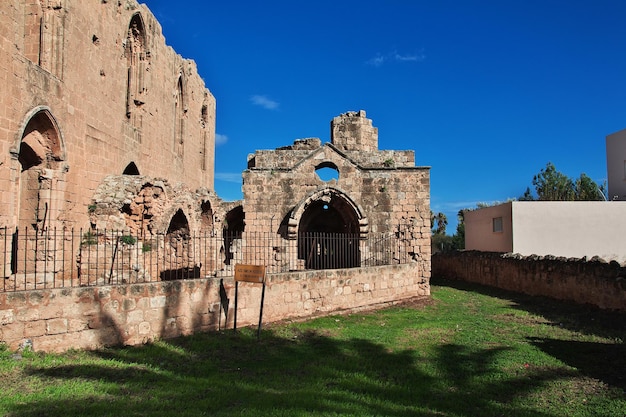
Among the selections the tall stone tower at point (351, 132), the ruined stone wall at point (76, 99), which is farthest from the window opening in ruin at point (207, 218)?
the tall stone tower at point (351, 132)

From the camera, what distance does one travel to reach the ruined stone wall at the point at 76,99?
10969mm

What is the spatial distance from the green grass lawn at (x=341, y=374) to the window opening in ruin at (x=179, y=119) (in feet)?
50.9

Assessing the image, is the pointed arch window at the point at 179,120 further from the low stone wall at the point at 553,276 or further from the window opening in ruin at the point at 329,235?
the low stone wall at the point at 553,276

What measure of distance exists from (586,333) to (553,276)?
15.3 feet

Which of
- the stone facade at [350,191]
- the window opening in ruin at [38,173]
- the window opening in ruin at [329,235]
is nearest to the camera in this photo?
the window opening in ruin at [38,173]

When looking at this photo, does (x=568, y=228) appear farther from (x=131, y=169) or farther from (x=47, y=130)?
(x=47, y=130)

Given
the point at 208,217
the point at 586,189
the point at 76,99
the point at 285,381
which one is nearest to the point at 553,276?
the point at 285,381

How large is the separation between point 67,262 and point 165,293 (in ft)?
21.8

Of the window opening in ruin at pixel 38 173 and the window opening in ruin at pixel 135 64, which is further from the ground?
the window opening in ruin at pixel 135 64

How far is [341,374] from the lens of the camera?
6.40m

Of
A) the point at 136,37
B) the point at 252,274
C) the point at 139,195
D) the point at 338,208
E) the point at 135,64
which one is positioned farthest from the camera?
the point at 136,37

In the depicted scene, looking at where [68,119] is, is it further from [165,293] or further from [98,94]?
[165,293]

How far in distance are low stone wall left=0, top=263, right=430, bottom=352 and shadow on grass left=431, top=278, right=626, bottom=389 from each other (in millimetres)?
4550

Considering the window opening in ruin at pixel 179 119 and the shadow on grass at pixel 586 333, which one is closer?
the shadow on grass at pixel 586 333
